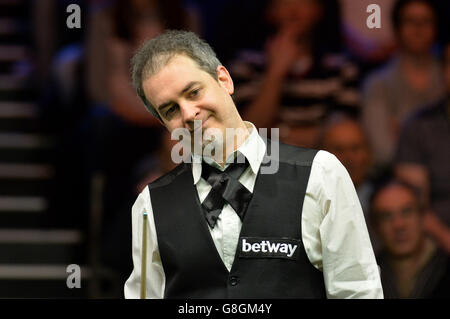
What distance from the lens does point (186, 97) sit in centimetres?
189

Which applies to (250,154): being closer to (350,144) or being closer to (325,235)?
(325,235)

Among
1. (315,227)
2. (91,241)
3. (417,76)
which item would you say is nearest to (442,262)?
(417,76)

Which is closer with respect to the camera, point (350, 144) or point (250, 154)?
point (250, 154)

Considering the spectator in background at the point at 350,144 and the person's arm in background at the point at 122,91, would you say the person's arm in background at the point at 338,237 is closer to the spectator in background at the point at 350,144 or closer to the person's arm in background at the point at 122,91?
the spectator in background at the point at 350,144

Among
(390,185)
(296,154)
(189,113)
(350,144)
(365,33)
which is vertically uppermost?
(365,33)

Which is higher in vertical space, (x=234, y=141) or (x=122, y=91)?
(x=122, y=91)

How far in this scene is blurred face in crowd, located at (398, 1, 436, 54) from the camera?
4324 mm

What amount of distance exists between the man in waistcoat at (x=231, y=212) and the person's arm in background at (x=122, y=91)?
7.94ft

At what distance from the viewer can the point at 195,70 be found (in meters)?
1.91

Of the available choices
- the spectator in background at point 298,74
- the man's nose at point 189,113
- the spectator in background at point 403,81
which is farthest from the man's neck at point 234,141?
the spectator in background at point 403,81

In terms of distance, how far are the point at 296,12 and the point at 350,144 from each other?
0.73 meters

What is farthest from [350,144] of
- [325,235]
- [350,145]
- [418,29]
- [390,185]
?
[325,235]

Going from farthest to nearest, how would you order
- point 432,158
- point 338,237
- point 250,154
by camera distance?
point 432,158
point 250,154
point 338,237

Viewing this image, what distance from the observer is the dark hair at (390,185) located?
4.28 m
